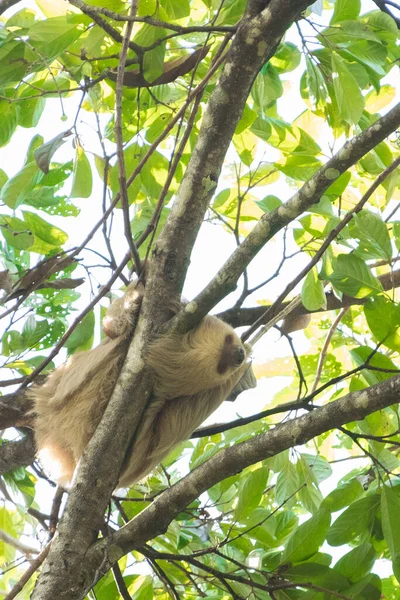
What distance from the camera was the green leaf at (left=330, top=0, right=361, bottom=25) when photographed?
3.12 m

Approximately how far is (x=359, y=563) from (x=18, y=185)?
246cm

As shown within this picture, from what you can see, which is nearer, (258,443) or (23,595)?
(258,443)

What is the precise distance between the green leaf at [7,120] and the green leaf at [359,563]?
2771 mm

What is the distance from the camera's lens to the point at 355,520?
2.71 metres

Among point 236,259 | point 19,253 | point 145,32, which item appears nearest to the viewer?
point 236,259

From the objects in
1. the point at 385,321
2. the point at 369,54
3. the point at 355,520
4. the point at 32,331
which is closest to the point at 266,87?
the point at 369,54

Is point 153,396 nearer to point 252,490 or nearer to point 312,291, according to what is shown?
point 252,490

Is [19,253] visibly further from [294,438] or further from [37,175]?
[294,438]

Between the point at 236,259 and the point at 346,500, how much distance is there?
117 cm

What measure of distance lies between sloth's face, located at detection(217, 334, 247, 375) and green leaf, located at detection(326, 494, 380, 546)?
89cm

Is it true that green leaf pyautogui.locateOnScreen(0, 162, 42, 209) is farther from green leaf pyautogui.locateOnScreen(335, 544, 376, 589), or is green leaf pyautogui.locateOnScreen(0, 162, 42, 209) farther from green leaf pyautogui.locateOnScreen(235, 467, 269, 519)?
green leaf pyautogui.locateOnScreen(335, 544, 376, 589)

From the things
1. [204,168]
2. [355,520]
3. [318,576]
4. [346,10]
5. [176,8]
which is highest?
[176,8]

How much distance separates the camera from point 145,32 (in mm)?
3186

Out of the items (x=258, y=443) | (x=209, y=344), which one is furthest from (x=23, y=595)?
(x=258, y=443)
